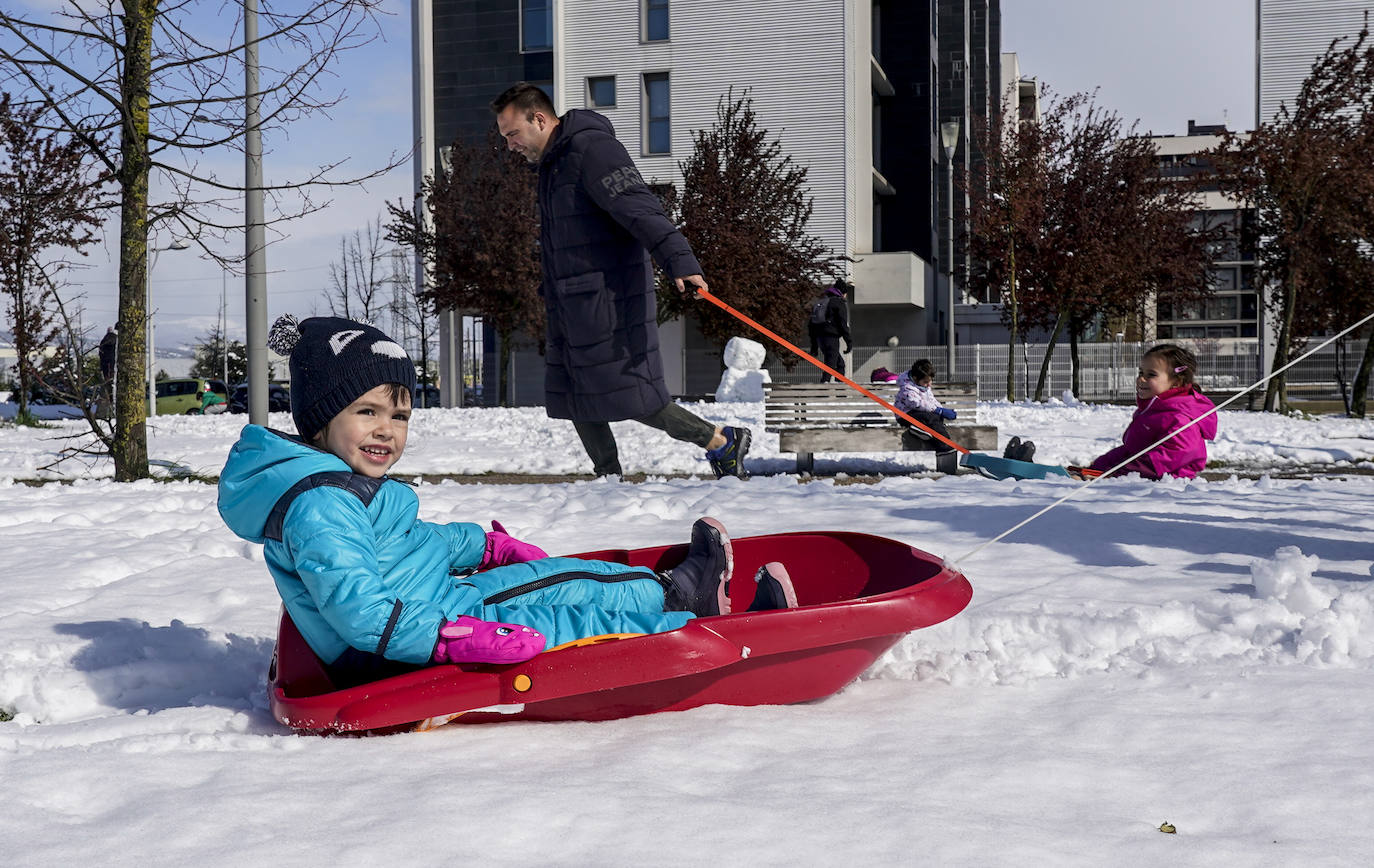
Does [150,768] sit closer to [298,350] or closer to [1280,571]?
[298,350]

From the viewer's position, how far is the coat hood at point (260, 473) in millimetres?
2484

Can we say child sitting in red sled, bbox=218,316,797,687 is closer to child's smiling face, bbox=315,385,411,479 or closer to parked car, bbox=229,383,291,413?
child's smiling face, bbox=315,385,411,479

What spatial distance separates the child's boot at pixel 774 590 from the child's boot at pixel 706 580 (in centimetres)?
22

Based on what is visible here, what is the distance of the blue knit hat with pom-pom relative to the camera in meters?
2.61

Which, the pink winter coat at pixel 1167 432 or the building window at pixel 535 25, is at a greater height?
the building window at pixel 535 25

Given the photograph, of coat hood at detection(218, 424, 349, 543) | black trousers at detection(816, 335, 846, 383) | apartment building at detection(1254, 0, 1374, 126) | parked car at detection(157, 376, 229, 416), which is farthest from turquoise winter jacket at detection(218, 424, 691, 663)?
parked car at detection(157, 376, 229, 416)

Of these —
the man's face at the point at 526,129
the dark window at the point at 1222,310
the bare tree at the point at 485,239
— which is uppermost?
the dark window at the point at 1222,310

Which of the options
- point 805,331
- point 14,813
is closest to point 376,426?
point 14,813

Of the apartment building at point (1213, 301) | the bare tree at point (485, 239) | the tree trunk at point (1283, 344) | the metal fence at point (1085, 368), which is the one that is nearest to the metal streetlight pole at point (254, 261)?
the bare tree at point (485, 239)

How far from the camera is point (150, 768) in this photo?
2.22 metres

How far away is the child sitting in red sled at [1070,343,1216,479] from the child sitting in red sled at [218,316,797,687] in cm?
455

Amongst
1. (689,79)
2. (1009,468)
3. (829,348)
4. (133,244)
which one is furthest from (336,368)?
(689,79)

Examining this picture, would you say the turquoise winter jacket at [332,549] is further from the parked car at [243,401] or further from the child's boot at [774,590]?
the parked car at [243,401]

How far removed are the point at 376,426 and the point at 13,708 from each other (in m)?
1.21
